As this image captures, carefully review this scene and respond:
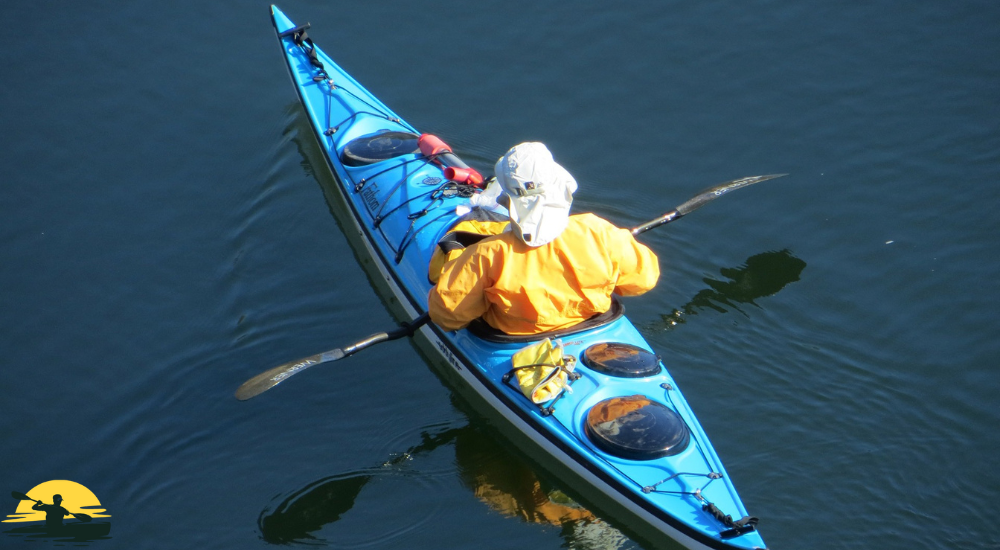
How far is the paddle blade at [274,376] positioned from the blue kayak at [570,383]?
0.74 meters

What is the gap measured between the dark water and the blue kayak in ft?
0.73

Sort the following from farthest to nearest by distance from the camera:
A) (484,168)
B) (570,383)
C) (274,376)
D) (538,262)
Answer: (484,168) < (274,376) < (570,383) < (538,262)

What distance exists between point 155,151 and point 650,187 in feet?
14.3

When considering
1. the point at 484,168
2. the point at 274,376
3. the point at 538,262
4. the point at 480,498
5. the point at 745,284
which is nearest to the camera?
the point at 538,262

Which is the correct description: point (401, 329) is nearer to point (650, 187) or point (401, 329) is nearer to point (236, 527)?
point (236, 527)

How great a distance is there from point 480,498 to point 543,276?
4.57 feet

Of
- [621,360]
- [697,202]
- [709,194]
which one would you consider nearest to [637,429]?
[621,360]

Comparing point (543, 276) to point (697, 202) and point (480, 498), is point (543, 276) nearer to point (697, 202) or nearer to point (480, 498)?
point (480, 498)

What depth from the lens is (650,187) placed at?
6.73 meters

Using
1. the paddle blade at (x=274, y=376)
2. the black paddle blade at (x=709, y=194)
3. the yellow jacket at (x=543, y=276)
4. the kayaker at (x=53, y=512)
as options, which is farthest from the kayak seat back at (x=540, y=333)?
the kayaker at (x=53, y=512)

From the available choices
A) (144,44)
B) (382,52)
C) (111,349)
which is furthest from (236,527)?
(144,44)

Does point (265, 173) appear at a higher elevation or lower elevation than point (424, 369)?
higher

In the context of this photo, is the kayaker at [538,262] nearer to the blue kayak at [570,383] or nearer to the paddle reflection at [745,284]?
the blue kayak at [570,383]

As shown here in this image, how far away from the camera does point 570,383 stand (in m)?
4.66
